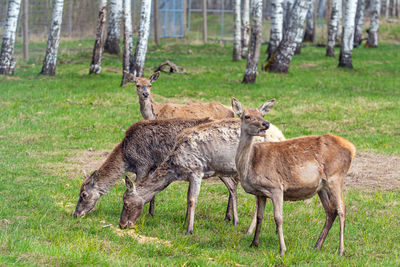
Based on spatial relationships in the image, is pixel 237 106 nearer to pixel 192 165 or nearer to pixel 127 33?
pixel 192 165

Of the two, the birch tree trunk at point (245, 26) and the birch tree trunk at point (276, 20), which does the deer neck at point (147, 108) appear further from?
the birch tree trunk at point (245, 26)

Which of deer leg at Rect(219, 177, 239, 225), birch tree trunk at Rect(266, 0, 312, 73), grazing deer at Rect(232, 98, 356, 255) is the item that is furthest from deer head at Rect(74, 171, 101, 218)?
birch tree trunk at Rect(266, 0, 312, 73)

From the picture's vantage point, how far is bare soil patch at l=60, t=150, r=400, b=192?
1044 centimetres

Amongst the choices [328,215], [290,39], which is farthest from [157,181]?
[290,39]

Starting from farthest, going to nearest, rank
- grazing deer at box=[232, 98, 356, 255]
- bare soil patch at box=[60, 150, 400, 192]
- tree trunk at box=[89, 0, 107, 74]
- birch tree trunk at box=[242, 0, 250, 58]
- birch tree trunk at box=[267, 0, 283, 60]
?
1. birch tree trunk at box=[242, 0, 250, 58]
2. birch tree trunk at box=[267, 0, 283, 60]
3. tree trunk at box=[89, 0, 107, 74]
4. bare soil patch at box=[60, 150, 400, 192]
5. grazing deer at box=[232, 98, 356, 255]

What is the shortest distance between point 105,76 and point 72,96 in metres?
3.76

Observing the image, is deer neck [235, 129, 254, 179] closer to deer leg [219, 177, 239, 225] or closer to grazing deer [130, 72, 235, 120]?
deer leg [219, 177, 239, 225]

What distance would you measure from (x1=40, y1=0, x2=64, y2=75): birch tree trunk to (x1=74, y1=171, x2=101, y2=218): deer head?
13.4 metres

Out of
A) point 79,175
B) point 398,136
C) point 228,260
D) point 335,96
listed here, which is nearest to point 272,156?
point 228,260

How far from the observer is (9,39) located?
21.0m

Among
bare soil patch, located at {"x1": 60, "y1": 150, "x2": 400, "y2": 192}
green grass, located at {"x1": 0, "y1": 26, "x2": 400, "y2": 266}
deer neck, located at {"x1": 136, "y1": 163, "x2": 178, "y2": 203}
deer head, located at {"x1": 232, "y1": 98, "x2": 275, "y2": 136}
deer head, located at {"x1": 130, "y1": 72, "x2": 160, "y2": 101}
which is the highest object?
deer head, located at {"x1": 232, "y1": 98, "x2": 275, "y2": 136}

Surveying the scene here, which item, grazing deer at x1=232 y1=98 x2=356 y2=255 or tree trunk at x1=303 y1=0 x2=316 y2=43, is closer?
grazing deer at x1=232 y1=98 x2=356 y2=255

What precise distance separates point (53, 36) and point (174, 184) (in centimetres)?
1229

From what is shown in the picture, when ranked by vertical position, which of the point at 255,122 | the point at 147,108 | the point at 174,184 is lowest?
the point at 174,184
